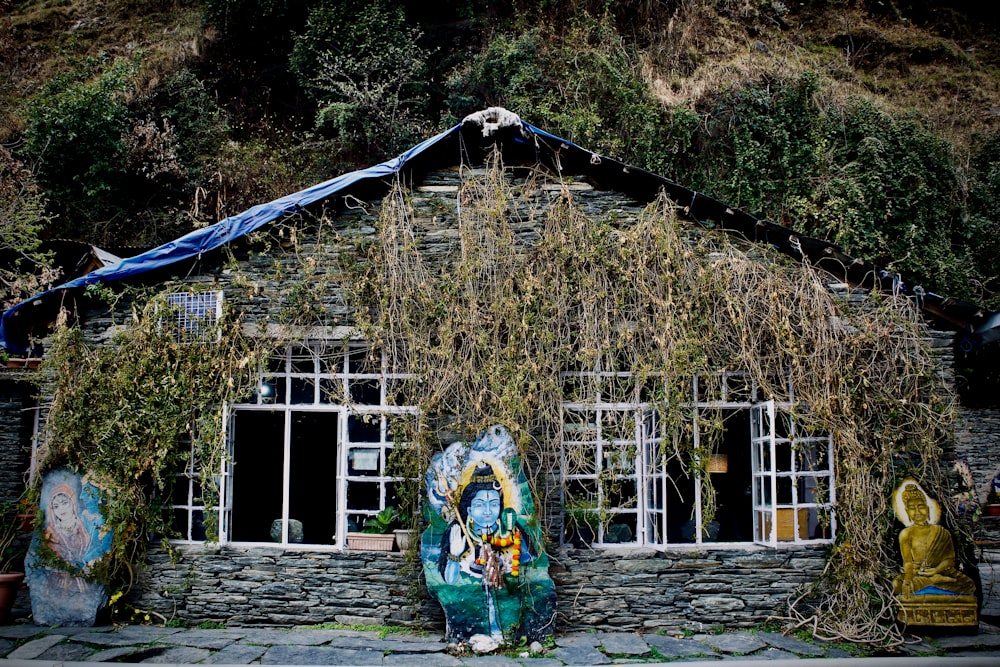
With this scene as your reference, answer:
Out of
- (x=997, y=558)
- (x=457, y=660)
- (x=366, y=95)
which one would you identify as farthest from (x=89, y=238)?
(x=997, y=558)

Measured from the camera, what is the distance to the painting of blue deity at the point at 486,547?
657cm

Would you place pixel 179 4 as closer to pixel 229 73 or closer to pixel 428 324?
pixel 229 73

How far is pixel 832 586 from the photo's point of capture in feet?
23.0

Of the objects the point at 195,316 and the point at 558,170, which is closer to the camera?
the point at 195,316

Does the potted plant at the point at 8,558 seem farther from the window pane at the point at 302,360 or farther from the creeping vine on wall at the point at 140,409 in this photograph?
the window pane at the point at 302,360

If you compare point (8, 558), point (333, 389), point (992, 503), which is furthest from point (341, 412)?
point (992, 503)

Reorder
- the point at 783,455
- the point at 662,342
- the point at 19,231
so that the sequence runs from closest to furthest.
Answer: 1. the point at 662,342
2. the point at 783,455
3. the point at 19,231

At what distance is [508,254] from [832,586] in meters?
4.82

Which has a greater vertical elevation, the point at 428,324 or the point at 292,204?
the point at 292,204

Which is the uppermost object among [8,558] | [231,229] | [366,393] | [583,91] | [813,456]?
[583,91]

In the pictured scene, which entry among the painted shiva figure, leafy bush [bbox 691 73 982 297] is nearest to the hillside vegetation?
leafy bush [bbox 691 73 982 297]

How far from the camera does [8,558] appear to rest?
7.64 metres

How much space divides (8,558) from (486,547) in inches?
217

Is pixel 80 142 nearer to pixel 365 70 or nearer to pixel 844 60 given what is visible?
pixel 365 70
